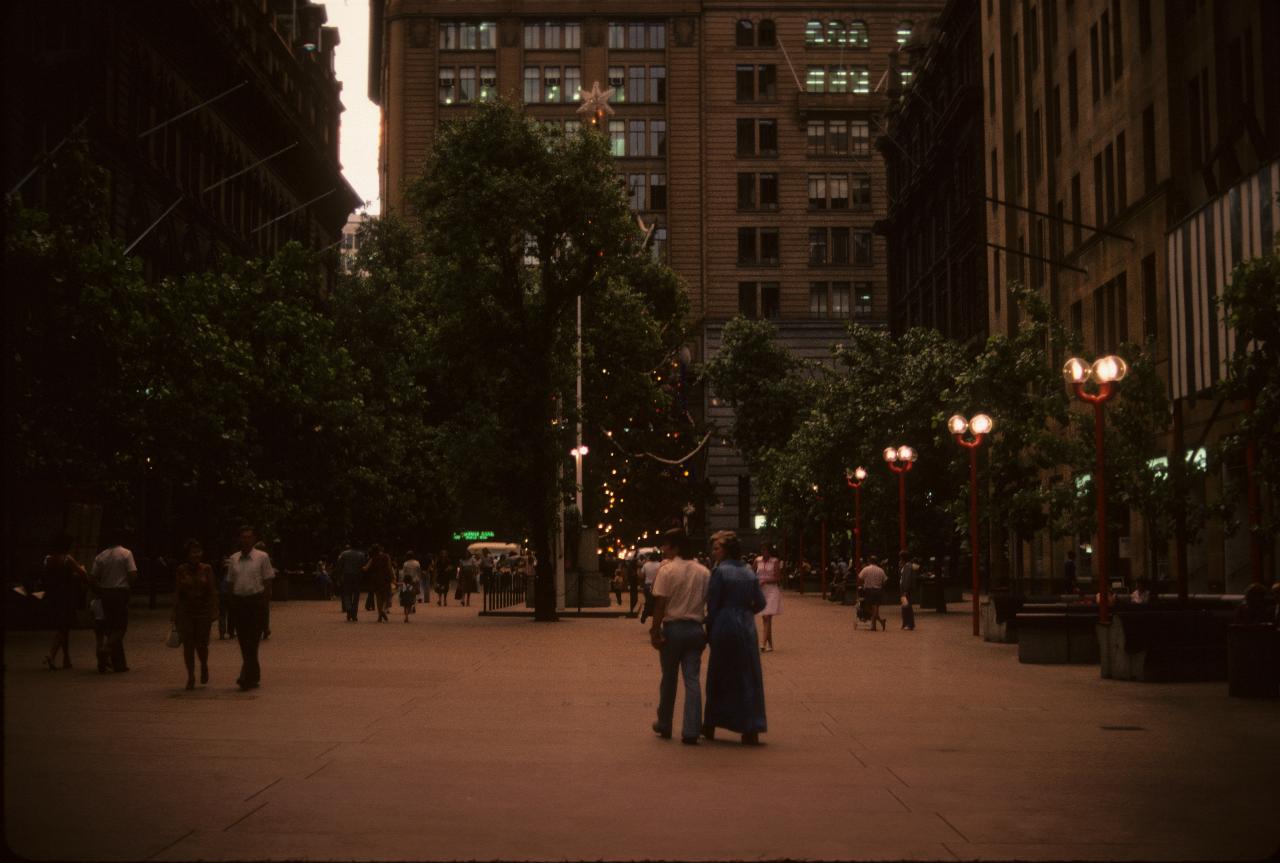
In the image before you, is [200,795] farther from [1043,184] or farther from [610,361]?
[1043,184]

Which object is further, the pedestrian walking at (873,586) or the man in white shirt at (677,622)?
the pedestrian walking at (873,586)

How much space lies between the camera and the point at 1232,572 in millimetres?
40375

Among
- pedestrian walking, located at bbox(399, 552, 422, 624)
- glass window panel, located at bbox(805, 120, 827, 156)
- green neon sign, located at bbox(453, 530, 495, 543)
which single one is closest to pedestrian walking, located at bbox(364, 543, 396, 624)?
pedestrian walking, located at bbox(399, 552, 422, 624)

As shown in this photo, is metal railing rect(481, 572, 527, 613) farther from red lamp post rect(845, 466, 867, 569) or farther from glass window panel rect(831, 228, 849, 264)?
glass window panel rect(831, 228, 849, 264)

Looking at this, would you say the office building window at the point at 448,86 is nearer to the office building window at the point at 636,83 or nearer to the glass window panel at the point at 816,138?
the office building window at the point at 636,83

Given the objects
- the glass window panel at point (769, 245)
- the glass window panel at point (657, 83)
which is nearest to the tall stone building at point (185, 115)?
the glass window panel at point (657, 83)

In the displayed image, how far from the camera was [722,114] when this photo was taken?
353 feet

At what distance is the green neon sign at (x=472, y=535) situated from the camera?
91.3 meters

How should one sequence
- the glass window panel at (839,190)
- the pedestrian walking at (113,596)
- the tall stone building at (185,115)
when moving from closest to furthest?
the pedestrian walking at (113,596)
the tall stone building at (185,115)
the glass window panel at (839,190)

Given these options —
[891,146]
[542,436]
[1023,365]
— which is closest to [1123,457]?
[1023,365]

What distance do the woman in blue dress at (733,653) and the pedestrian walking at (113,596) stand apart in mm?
10245

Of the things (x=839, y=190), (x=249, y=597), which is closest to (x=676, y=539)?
(x=249, y=597)

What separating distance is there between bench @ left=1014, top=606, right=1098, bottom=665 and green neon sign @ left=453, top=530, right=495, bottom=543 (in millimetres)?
64412

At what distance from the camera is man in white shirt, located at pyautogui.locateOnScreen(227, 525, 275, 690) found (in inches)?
802
